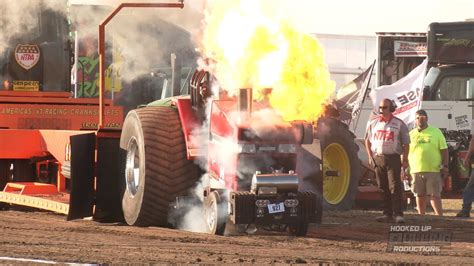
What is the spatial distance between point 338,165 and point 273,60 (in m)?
3.95

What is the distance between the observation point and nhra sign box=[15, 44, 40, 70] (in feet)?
50.5

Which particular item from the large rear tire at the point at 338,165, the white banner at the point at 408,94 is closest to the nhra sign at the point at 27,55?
the large rear tire at the point at 338,165

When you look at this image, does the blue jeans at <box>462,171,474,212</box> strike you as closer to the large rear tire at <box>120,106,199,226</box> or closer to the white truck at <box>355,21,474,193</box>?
the large rear tire at <box>120,106,199,226</box>

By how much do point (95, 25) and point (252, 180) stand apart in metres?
5.38

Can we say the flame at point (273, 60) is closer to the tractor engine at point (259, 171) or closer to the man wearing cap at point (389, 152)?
the tractor engine at point (259, 171)

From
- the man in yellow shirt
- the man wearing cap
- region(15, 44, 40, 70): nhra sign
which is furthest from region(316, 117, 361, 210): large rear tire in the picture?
region(15, 44, 40, 70): nhra sign

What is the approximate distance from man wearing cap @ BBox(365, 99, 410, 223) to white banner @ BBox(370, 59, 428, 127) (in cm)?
477

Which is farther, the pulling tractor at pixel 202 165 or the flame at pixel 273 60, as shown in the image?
the flame at pixel 273 60

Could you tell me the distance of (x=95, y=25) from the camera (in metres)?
15.5

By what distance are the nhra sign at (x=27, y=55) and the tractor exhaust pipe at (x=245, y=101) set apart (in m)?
5.34

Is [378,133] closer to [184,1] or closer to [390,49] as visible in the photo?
[184,1]

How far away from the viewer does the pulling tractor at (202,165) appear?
10945 millimetres
